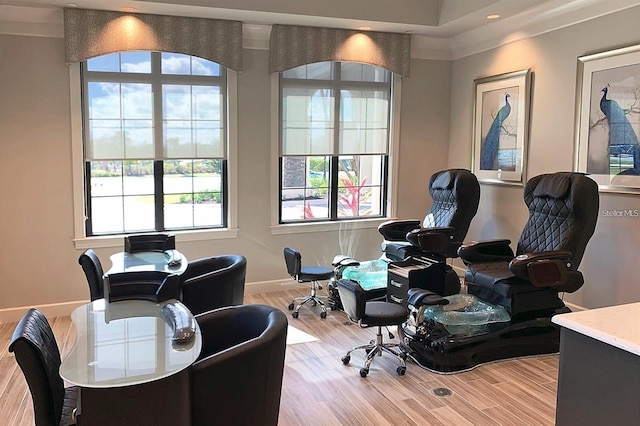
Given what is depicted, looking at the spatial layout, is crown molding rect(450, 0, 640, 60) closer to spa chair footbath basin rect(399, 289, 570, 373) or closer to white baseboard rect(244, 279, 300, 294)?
spa chair footbath basin rect(399, 289, 570, 373)

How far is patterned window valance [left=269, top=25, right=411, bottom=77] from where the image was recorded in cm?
570

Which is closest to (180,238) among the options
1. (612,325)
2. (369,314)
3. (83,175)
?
(83,175)

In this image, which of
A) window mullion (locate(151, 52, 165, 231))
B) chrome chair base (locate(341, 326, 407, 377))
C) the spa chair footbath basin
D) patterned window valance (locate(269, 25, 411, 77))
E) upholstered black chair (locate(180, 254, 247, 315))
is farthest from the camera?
patterned window valance (locate(269, 25, 411, 77))

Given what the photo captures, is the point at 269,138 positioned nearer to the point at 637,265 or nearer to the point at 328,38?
the point at 328,38

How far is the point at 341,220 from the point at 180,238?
1.86 m

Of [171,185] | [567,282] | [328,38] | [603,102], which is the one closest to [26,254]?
[171,185]

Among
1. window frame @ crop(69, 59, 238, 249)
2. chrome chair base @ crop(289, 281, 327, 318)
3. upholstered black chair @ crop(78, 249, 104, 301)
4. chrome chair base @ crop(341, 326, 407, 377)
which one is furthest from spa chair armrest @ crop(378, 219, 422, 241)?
upholstered black chair @ crop(78, 249, 104, 301)

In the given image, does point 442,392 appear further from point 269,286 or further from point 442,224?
point 269,286

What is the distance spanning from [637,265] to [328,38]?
3683 millimetres

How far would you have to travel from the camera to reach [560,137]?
199 inches

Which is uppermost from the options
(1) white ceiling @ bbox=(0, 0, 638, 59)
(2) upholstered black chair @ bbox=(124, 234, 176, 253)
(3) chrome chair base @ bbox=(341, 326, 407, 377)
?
(1) white ceiling @ bbox=(0, 0, 638, 59)

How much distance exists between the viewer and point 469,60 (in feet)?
20.7

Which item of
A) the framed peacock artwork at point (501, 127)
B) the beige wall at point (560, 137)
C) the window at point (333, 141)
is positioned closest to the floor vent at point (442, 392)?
the beige wall at point (560, 137)

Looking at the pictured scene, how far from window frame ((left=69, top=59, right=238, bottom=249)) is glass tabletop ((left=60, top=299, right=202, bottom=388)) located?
2.51m
